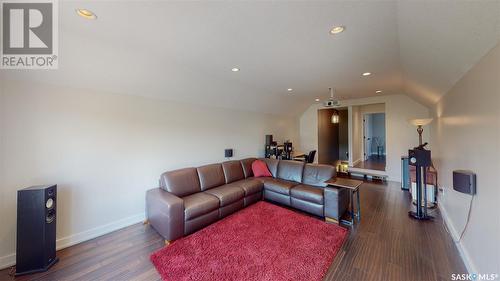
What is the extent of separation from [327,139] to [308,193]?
507 centimetres

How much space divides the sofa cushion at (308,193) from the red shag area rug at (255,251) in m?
0.32

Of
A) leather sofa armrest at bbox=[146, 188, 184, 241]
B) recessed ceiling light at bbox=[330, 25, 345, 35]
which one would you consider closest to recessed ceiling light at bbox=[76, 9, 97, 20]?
leather sofa armrest at bbox=[146, 188, 184, 241]

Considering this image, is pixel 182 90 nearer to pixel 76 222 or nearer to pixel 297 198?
pixel 76 222

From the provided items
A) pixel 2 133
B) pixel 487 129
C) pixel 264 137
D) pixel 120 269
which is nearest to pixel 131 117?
pixel 2 133

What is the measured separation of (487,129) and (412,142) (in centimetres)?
432

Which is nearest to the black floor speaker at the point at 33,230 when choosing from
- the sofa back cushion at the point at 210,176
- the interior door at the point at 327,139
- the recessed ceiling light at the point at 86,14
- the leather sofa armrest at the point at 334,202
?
the recessed ceiling light at the point at 86,14

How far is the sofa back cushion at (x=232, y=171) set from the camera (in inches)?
153

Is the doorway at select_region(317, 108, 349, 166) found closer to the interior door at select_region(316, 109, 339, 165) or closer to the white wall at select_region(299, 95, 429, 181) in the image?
the interior door at select_region(316, 109, 339, 165)

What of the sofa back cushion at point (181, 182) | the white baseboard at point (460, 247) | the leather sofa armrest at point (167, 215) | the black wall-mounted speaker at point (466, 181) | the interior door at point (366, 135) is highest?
the interior door at point (366, 135)

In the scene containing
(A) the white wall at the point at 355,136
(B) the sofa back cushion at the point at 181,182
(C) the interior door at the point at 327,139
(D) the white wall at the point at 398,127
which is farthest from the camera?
(C) the interior door at the point at 327,139

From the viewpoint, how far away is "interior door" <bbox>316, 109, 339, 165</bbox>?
695 cm

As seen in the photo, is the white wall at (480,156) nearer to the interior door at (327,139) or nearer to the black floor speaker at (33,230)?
the black floor speaker at (33,230)

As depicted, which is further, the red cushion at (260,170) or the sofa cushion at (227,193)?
the red cushion at (260,170)

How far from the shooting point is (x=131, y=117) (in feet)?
9.73
